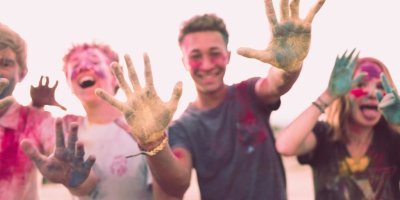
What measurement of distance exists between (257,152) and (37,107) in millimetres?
1456

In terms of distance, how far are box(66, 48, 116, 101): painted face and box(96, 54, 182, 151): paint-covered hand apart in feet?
2.47

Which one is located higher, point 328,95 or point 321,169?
point 328,95

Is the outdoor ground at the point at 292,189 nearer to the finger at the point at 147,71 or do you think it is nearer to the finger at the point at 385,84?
the finger at the point at 385,84

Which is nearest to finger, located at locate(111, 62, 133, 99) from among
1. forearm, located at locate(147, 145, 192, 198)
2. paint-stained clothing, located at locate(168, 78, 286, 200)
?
forearm, located at locate(147, 145, 192, 198)

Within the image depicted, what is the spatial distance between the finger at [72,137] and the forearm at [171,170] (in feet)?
1.43

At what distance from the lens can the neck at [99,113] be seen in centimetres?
363

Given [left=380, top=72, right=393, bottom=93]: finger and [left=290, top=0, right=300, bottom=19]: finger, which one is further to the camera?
[left=380, top=72, right=393, bottom=93]: finger

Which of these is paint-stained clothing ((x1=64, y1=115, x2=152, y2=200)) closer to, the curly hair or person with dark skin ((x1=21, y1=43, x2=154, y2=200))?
person with dark skin ((x1=21, y1=43, x2=154, y2=200))

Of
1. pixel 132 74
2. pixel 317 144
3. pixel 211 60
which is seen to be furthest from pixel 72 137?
pixel 317 144

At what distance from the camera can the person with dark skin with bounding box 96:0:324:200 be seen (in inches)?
120

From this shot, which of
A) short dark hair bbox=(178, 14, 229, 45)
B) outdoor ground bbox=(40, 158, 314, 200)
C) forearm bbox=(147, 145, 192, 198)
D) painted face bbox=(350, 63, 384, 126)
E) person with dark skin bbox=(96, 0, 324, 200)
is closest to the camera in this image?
forearm bbox=(147, 145, 192, 198)

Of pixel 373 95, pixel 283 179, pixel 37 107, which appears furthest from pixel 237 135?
pixel 37 107

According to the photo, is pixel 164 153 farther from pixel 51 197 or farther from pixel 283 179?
pixel 51 197

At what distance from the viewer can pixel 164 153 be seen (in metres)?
2.92
